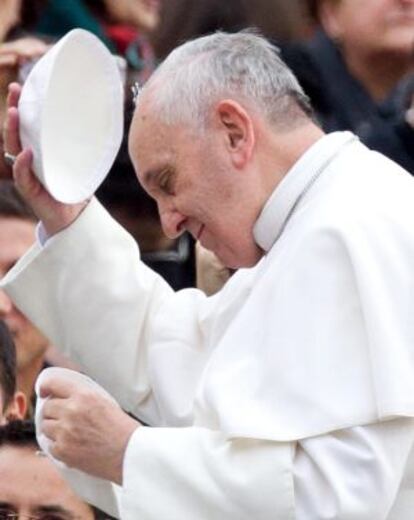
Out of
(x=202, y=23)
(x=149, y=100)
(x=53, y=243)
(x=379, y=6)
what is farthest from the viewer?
(x=202, y=23)

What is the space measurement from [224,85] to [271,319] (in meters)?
0.49

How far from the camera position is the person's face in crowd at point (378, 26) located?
5.76 metres

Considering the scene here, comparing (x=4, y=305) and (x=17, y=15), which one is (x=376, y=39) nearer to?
(x=17, y=15)

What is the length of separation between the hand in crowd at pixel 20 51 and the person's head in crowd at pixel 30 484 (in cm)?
100

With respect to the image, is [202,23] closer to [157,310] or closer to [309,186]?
[157,310]

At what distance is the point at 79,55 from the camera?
4730 millimetres

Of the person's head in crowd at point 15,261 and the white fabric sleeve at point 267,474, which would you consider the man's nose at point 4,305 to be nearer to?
the person's head in crowd at point 15,261

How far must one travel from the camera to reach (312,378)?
4199mm

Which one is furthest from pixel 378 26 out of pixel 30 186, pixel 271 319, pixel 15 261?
pixel 271 319

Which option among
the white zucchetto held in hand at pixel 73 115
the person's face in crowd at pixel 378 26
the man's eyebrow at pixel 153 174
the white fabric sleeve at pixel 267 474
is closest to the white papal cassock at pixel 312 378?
the white fabric sleeve at pixel 267 474

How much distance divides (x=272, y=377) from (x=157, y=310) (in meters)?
0.75

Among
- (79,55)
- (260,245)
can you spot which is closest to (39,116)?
(79,55)

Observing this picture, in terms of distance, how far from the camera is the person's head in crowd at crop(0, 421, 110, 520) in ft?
17.1

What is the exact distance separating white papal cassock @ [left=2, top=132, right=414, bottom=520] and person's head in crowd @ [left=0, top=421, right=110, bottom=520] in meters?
0.83
